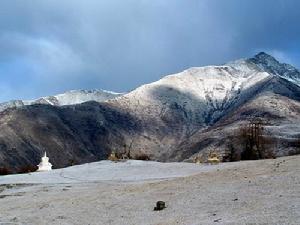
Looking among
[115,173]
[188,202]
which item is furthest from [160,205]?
[115,173]

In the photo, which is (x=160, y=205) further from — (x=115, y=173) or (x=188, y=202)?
(x=115, y=173)

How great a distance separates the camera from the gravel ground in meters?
16.1

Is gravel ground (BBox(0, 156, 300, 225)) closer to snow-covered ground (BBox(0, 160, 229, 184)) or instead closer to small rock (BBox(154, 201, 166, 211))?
small rock (BBox(154, 201, 166, 211))

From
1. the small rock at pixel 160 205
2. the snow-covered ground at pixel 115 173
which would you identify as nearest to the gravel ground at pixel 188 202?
the small rock at pixel 160 205

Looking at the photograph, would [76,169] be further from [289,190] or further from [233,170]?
[289,190]

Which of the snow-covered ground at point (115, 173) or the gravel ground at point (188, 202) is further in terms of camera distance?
the snow-covered ground at point (115, 173)

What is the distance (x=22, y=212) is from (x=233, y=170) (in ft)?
26.3

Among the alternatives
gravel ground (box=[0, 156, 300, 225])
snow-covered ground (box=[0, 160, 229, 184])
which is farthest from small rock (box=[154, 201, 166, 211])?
snow-covered ground (box=[0, 160, 229, 184])

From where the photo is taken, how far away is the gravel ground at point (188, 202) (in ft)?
52.7

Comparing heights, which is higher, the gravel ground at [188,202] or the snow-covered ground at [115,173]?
the snow-covered ground at [115,173]

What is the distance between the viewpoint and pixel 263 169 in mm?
22672

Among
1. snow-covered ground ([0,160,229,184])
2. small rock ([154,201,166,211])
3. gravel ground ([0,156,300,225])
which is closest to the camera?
gravel ground ([0,156,300,225])

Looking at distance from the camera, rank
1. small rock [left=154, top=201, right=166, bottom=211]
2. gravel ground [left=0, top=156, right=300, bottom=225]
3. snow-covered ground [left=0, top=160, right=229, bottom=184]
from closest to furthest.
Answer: gravel ground [left=0, top=156, right=300, bottom=225]
small rock [left=154, top=201, right=166, bottom=211]
snow-covered ground [left=0, top=160, right=229, bottom=184]

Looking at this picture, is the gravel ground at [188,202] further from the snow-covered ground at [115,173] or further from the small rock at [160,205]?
the snow-covered ground at [115,173]
